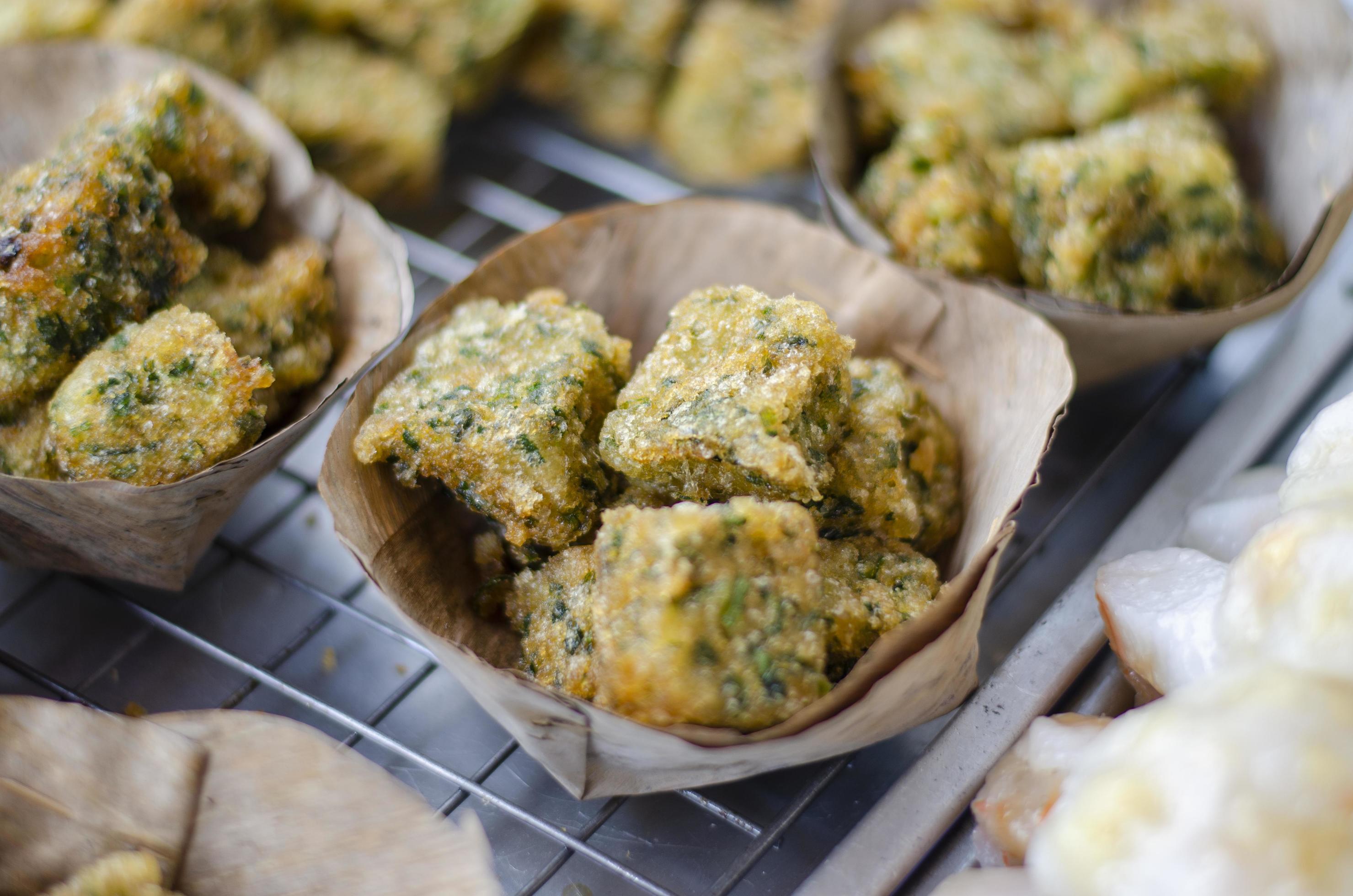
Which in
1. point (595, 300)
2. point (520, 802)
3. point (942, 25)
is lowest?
point (520, 802)

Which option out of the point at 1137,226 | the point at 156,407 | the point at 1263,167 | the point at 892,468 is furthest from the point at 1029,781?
the point at 1263,167

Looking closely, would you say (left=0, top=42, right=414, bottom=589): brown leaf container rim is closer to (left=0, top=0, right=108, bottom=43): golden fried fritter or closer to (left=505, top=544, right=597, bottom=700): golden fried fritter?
(left=0, top=0, right=108, bottom=43): golden fried fritter

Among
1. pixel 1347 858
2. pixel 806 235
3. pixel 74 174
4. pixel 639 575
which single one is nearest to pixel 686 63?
pixel 806 235

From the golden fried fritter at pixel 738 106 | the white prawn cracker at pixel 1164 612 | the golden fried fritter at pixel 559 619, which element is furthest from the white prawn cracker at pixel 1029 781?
the golden fried fritter at pixel 738 106

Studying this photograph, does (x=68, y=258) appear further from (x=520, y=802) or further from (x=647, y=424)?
(x=520, y=802)

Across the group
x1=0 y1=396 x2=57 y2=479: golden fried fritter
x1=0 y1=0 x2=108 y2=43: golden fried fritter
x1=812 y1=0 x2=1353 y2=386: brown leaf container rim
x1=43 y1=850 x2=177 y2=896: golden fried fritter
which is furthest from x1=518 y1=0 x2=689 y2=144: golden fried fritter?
x1=43 y1=850 x2=177 y2=896: golden fried fritter

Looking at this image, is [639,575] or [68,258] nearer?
[639,575]

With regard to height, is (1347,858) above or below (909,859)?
A: above
